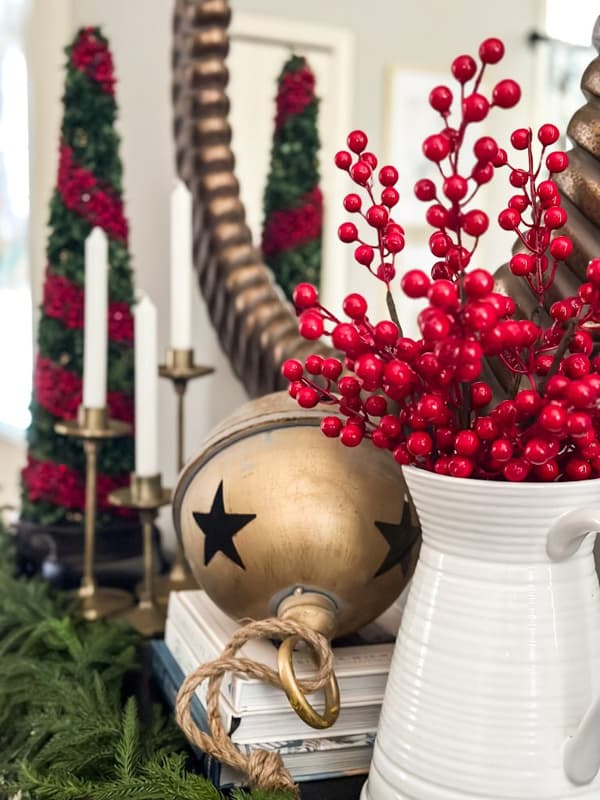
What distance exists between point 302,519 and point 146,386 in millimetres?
284

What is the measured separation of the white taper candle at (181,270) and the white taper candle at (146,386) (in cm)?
5

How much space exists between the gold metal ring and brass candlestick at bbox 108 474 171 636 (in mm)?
283

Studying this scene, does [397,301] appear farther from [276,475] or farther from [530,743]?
[530,743]

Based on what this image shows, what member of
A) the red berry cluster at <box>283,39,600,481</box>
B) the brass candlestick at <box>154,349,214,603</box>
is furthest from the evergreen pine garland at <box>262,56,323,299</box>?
the red berry cluster at <box>283,39,600,481</box>

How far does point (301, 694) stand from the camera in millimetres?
385

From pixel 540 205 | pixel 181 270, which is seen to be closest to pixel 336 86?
pixel 181 270

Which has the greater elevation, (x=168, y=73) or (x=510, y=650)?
(x=168, y=73)

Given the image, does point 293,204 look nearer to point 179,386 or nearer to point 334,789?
point 179,386

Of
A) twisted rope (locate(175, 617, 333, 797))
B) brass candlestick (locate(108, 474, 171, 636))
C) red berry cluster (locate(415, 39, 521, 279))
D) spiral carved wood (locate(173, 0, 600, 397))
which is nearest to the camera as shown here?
red berry cluster (locate(415, 39, 521, 279))

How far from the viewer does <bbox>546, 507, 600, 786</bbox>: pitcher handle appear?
33 centimetres

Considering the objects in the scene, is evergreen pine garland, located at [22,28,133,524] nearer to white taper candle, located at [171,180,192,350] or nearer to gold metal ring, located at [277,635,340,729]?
white taper candle, located at [171,180,192,350]

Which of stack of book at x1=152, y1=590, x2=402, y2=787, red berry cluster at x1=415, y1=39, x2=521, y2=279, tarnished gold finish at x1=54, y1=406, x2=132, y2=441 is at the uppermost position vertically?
red berry cluster at x1=415, y1=39, x2=521, y2=279

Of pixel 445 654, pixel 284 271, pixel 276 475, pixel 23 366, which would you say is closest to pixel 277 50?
pixel 284 271

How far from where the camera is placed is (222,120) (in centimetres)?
81
